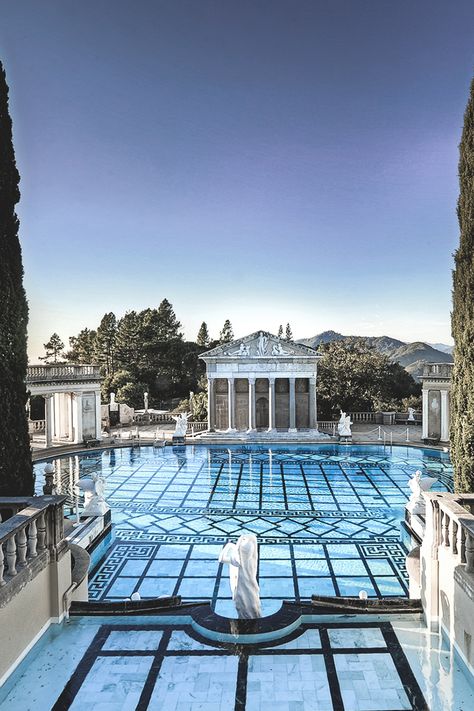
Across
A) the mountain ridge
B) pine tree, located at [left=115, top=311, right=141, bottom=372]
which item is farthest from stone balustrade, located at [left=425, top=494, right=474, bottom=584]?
the mountain ridge

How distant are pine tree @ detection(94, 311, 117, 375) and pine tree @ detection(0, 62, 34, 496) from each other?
169 ft

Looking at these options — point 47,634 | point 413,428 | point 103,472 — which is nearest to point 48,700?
point 47,634

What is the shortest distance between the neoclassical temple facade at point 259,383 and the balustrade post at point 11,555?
26004mm

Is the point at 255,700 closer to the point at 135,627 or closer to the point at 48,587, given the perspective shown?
the point at 135,627

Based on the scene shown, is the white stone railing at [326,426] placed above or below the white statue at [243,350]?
below

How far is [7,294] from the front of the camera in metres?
8.73

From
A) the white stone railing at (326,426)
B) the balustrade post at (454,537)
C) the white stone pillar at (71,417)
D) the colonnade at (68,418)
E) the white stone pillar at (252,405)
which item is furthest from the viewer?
the white stone railing at (326,426)

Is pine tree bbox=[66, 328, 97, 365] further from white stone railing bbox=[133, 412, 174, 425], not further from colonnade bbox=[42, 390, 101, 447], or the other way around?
colonnade bbox=[42, 390, 101, 447]

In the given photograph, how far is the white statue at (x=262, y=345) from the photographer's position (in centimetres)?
3172

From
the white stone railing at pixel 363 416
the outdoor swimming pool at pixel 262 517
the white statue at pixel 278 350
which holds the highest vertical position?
the white statue at pixel 278 350

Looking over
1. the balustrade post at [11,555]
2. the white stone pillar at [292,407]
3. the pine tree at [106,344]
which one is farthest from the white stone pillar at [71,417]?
the pine tree at [106,344]

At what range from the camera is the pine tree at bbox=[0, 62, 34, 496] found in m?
8.48

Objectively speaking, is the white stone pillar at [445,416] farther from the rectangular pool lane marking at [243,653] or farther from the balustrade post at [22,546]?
the balustrade post at [22,546]

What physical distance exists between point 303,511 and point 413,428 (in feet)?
61.8
